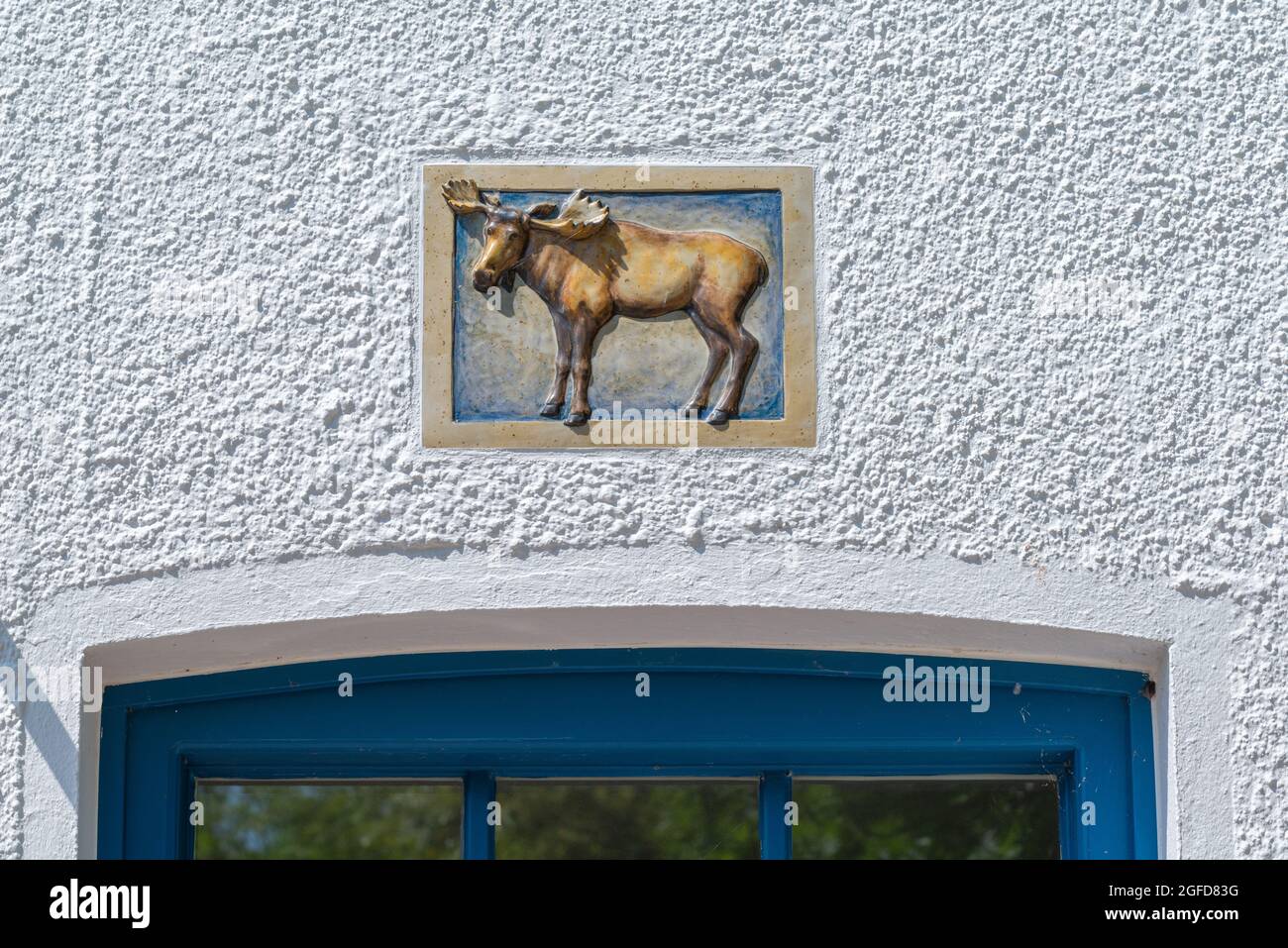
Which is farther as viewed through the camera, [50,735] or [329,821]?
[329,821]

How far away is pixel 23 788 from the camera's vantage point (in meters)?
2.95

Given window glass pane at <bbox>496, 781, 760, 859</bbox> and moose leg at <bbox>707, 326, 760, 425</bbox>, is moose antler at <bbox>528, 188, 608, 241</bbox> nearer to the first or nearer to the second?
moose leg at <bbox>707, 326, 760, 425</bbox>

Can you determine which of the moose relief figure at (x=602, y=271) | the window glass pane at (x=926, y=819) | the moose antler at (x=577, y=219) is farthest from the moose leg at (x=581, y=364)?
the window glass pane at (x=926, y=819)

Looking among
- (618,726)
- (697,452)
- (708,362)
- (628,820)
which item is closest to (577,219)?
(708,362)

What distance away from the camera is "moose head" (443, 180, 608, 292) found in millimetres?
3086

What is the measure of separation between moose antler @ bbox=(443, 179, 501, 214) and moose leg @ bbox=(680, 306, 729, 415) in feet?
1.48

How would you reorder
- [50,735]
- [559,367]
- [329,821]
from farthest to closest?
[329,821], [559,367], [50,735]

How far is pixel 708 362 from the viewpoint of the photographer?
308 centimetres

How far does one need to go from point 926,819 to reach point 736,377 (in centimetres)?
94

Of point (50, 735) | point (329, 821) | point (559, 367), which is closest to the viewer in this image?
point (50, 735)

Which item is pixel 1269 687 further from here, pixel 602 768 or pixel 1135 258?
pixel 602 768

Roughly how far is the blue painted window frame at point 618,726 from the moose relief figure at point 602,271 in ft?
1.88

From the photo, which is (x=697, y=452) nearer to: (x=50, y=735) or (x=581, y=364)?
(x=581, y=364)

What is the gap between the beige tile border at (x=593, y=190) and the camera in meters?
3.03
